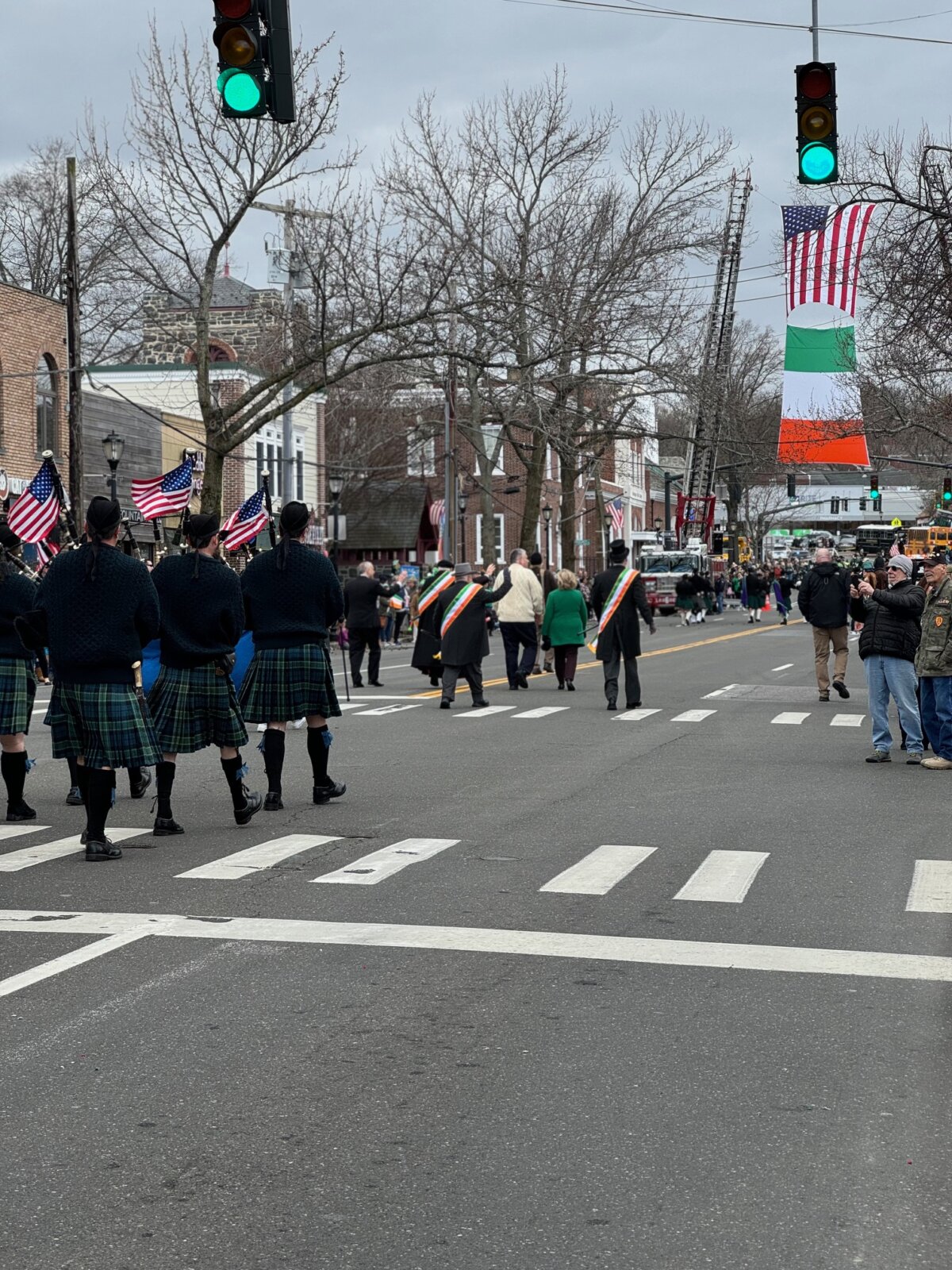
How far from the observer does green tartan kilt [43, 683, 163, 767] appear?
9.40 meters

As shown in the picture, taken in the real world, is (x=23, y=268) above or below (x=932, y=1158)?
above

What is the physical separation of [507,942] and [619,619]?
13142 millimetres

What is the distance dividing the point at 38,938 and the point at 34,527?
17692 mm

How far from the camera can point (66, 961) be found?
268 inches

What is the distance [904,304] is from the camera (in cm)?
2491

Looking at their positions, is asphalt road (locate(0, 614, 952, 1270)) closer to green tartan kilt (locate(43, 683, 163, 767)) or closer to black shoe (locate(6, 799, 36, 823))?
black shoe (locate(6, 799, 36, 823))

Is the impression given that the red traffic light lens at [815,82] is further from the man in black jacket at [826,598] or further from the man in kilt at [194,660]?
the man in black jacket at [826,598]

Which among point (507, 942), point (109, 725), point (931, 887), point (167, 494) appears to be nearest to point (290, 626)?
point (109, 725)

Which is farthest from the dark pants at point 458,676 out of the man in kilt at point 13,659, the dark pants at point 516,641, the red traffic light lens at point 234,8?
the red traffic light lens at point 234,8

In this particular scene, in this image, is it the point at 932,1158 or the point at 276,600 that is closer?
the point at 932,1158

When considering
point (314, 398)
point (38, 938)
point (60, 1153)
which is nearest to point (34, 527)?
point (38, 938)

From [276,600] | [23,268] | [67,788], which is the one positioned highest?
[23,268]

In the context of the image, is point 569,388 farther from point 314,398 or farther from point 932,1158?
point 932,1158

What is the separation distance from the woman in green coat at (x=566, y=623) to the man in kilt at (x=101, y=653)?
1345 cm
